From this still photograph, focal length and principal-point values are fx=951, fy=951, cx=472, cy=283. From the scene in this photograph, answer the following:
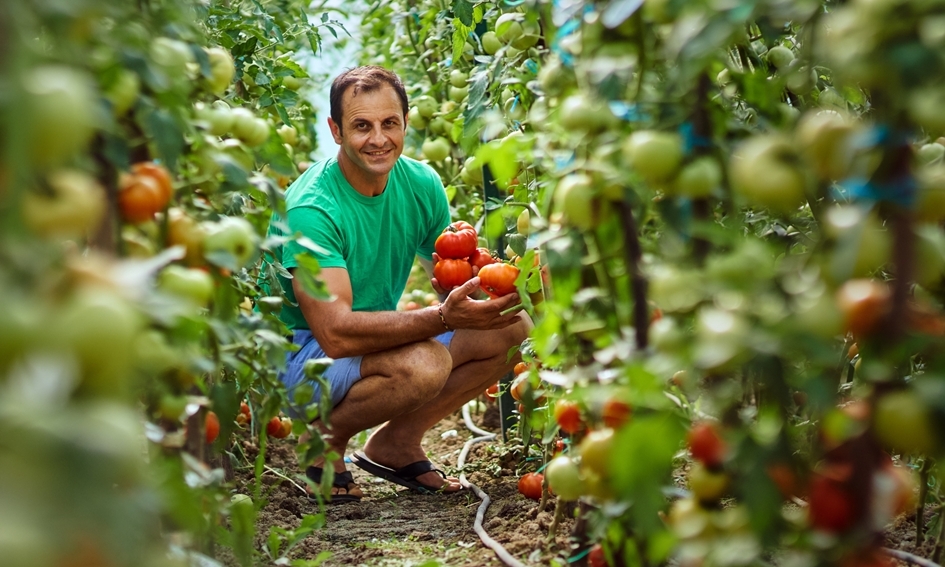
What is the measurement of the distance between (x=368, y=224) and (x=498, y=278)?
0.59 m

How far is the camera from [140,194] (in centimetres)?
105

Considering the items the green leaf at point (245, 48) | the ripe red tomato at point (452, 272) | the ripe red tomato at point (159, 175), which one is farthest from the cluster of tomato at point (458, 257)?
the ripe red tomato at point (159, 175)

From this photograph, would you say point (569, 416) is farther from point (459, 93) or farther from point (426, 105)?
point (426, 105)

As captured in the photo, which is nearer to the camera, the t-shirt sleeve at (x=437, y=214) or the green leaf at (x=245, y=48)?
the green leaf at (x=245, y=48)

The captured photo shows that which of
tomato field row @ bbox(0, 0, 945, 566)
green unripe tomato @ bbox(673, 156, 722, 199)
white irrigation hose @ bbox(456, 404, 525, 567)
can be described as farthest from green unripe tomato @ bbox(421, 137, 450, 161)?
green unripe tomato @ bbox(673, 156, 722, 199)

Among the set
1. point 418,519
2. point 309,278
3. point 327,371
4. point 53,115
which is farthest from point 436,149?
point 53,115

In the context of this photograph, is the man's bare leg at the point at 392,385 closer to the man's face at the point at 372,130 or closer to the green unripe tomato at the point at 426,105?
the man's face at the point at 372,130

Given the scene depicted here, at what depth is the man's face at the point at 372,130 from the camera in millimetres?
2795

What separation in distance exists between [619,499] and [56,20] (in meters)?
0.82

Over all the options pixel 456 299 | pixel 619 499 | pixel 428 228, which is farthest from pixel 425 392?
pixel 619 499

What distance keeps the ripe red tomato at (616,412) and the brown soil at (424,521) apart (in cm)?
49

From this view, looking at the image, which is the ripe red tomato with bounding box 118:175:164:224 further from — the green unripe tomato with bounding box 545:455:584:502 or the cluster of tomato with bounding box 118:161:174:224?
the green unripe tomato with bounding box 545:455:584:502

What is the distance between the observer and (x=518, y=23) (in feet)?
5.46

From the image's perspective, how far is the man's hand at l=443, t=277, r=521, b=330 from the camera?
247 cm
